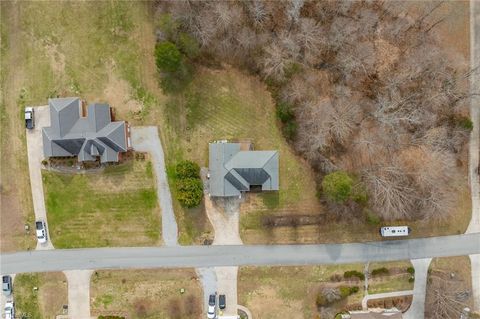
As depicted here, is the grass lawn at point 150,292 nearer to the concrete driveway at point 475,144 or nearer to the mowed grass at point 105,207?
the mowed grass at point 105,207

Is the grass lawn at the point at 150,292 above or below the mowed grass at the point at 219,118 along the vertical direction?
below

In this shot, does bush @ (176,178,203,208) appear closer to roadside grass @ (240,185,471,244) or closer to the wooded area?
roadside grass @ (240,185,471,244)

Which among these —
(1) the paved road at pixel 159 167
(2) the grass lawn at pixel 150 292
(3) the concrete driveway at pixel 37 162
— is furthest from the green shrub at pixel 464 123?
(3) the concrete driveway at pixel 37 162

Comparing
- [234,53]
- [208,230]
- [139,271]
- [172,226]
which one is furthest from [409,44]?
[139,271]

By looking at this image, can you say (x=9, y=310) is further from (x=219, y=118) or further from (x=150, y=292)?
(x=219, y=118)

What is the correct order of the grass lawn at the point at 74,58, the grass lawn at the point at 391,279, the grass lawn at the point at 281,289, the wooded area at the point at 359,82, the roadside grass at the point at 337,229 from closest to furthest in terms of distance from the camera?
the wooded area at the point at 359,82
the grass lawn at the point at 74,58
the roadside grass at the point at 337,229
the grass lawn at the point at 281,289
the grass lawn at the point at 391,279

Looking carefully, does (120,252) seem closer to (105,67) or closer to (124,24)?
(105,67)

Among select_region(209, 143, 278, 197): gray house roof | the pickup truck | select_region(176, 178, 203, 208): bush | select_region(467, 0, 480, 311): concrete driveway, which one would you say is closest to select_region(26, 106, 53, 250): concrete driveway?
the pickup truck
